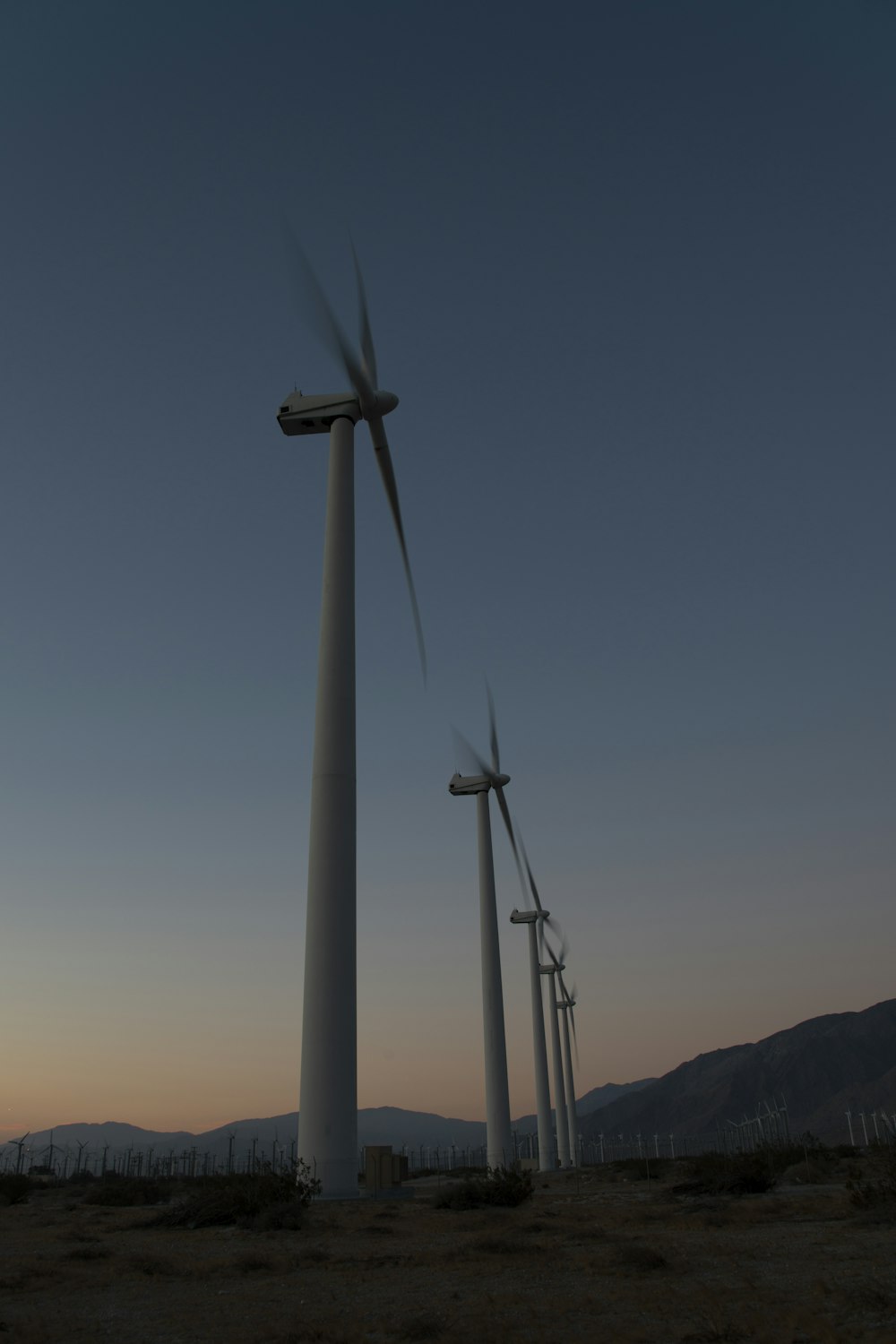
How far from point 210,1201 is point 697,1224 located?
1300 cm

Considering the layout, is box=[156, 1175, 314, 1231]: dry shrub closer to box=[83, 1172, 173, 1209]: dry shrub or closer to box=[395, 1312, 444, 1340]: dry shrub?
box=[395, 1312, 444, 1340]: dry shrub

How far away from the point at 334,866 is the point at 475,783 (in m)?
39.2

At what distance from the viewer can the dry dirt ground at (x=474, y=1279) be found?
→ 40.5 ft

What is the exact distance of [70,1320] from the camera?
13836 mm

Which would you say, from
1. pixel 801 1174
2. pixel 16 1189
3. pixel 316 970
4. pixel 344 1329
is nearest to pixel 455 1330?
pixel 344 1329

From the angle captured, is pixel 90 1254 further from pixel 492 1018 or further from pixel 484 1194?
pixel 492 1018

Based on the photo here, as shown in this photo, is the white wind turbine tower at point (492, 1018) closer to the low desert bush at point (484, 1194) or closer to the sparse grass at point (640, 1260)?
the low desert bush at point (484, 1194)

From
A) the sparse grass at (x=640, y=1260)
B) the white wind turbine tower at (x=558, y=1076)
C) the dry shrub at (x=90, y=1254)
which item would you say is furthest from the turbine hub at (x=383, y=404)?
the white wind turbine tower at (x=558, y=1076)

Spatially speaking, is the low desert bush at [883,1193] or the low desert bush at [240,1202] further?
the low desert bush at [240,1202]

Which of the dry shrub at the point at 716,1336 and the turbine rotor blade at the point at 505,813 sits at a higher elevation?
the turbine rotor blade at the point at 505,813

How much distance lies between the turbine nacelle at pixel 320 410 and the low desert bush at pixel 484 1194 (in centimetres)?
2850

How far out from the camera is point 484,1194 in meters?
31.0

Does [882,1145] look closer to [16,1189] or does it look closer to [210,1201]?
[210,1201]

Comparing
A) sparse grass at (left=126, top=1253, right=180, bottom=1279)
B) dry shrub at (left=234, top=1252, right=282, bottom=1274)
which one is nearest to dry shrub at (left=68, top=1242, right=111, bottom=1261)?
sparse grass at (left=126, top=1253, right=180, bottom=1279)
